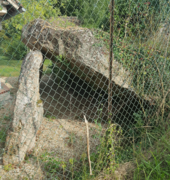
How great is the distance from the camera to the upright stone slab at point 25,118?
9.37 ft

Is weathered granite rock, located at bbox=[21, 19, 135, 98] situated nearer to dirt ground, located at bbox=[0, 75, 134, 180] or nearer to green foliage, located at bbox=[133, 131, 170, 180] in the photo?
dirt ground, located at bbox=[0, 75, 134, 180]

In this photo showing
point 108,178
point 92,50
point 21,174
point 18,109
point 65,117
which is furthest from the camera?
point 65,117

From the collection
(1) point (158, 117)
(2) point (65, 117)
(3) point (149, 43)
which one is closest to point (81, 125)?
(2) point (65, 117)

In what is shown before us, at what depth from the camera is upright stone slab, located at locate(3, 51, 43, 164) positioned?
2857mm

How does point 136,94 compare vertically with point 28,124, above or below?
above

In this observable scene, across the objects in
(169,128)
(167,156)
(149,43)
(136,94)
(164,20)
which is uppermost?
(164,20)

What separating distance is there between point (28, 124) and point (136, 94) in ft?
7.13

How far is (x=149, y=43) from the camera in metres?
3.59

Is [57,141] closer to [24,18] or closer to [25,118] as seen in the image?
[25,118]

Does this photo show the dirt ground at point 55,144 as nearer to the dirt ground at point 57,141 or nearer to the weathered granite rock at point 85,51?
the dirt ground at point 57,141

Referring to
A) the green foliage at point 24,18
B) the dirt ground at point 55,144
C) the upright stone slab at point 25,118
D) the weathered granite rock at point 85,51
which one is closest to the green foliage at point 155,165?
the dirt ground at point 55,144

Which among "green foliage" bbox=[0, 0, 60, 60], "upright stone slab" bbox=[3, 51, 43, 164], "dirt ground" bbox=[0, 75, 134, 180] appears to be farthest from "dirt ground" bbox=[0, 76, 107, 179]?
"green foliage" bbox=[0, 0, 60, 60]

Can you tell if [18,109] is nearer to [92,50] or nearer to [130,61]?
[92,50]

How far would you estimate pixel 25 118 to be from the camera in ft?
9.93
